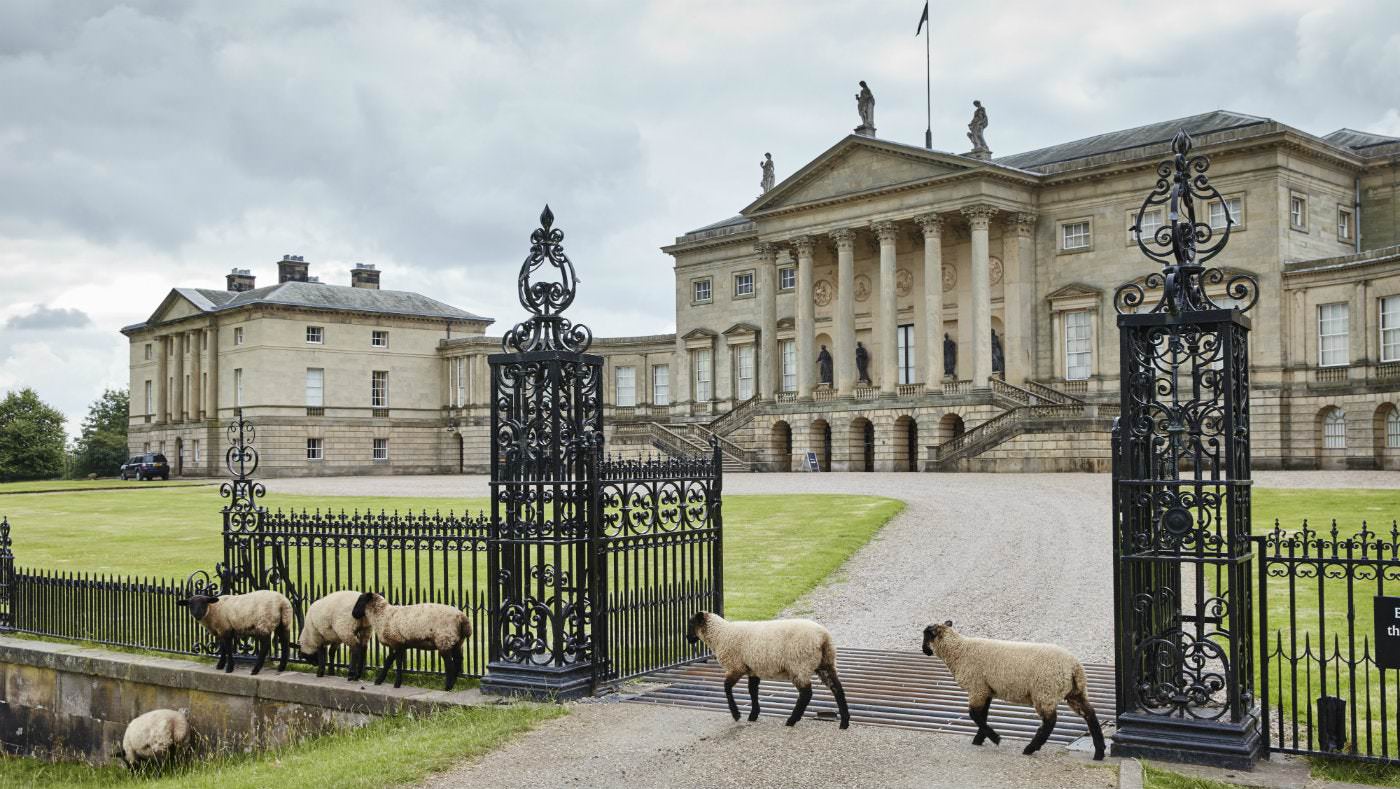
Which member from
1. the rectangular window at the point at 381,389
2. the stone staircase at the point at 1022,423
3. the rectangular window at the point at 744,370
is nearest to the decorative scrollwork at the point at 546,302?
the stone staircase at the point at 1022,423

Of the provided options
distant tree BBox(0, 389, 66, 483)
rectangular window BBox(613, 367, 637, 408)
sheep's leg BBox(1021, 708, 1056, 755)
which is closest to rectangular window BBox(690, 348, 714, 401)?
rectangular window BBox(613, 367, 637, 408)

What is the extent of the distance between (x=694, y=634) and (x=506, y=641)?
1.98m

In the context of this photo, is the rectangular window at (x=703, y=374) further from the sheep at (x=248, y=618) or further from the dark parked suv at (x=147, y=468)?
the sheep at (x=248, y=618)

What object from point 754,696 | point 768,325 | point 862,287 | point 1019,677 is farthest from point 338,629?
point 768,325

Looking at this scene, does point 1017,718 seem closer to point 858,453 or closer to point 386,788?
point 386,788

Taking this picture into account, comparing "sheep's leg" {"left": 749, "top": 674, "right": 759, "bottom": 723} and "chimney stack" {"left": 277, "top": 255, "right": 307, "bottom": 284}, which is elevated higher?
"chimney stack" {"left": 277, "top": 255, "right": 307, "bottom": 284}

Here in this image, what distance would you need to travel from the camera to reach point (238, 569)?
13.5m

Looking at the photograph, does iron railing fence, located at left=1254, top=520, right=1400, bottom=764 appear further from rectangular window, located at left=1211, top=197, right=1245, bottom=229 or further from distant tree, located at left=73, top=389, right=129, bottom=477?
distant tree, located at left=73, top=389, right=129, bottom=477

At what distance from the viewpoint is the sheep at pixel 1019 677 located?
8516mm

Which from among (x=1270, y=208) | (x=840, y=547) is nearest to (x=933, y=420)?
(x=1270, y=208)

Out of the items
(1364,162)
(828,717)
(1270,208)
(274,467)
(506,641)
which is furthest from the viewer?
(274,467)

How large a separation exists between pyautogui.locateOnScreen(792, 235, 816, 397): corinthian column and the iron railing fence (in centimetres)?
4206

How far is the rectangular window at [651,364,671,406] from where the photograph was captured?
72.0 metres

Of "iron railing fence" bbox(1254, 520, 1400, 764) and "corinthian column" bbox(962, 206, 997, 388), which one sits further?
"corinthian column" bbox(962, 206, 997, 388)
